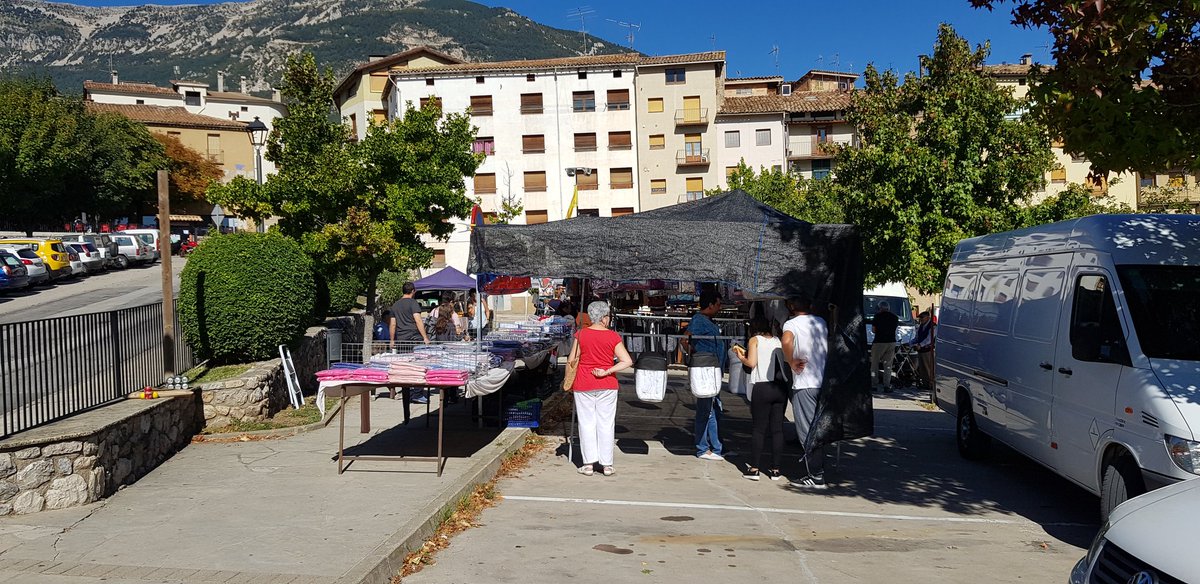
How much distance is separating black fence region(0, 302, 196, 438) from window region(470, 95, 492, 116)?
171 ft

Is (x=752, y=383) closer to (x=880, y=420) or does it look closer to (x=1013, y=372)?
(x=1013, y=372)

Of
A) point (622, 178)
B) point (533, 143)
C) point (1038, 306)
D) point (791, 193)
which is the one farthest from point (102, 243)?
point (1038, 306)

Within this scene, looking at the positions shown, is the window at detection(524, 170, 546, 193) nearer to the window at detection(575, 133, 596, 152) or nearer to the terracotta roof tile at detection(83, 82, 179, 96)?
the window at detection(575, 133, 596, 152)

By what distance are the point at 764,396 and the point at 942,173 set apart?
11275 mm

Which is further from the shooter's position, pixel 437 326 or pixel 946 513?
pixel 437 326

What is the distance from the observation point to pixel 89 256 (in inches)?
1640

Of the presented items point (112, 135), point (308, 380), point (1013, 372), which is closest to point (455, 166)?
point (308, 380)

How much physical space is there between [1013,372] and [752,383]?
2580 millimetres

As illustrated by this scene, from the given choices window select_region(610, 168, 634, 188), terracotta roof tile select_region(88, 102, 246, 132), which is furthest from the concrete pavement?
terracotta roof tile select_region(88, 102, 246, 132)

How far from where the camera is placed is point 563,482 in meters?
9.73

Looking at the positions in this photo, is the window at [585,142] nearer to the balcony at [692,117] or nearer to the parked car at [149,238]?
the balcony at [692,117]

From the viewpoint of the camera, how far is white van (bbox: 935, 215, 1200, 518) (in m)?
6.81

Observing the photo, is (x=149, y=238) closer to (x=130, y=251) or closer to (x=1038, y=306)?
(x=130, y=251)

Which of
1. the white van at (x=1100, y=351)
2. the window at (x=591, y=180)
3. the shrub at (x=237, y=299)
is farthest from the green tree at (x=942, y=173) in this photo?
the window at (x=591, y=180)
